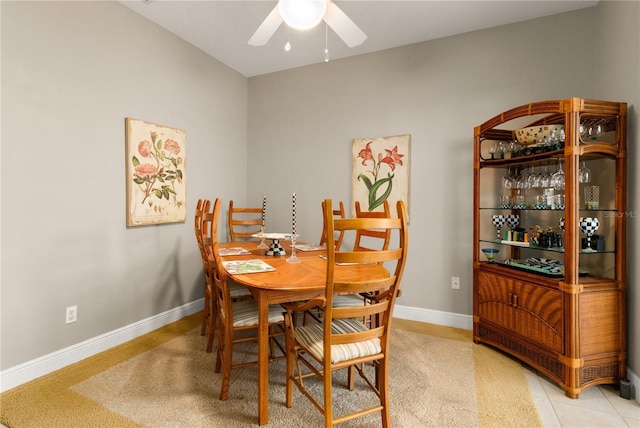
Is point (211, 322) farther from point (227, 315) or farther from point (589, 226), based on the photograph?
point (589, 226)

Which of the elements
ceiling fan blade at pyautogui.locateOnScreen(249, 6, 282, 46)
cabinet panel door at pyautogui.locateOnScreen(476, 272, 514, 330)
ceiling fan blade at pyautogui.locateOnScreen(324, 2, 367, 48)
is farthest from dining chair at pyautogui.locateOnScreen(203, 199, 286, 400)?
cabinet panel door at pyautogui.locateOnScreen(476, 272, 514, 330)

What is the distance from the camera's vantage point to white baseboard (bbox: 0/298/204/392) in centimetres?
201

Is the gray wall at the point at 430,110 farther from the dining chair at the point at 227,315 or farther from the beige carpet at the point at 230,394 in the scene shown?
the dining chair at the point at 227,315

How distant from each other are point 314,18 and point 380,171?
1.81 meters

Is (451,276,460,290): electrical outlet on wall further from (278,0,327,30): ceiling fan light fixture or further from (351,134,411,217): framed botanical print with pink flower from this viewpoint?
(278,0,327,30): ceiling fan light fixture

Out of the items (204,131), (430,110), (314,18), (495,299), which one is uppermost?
(314,18)

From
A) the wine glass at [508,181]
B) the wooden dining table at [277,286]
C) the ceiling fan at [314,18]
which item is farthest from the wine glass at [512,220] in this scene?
the ceiling fan at [314,18]

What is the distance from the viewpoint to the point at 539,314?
2205mm

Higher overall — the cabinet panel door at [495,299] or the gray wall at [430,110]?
the gray wall at [430,110]

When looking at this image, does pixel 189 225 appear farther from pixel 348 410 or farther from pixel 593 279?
pixel 593 279

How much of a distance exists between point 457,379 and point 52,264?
2845 mm

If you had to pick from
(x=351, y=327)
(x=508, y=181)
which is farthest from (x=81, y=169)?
(x=508, y=181)

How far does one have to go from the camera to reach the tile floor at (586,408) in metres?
1.74

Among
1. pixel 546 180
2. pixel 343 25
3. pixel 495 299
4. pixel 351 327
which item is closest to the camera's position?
pixel 351 327
